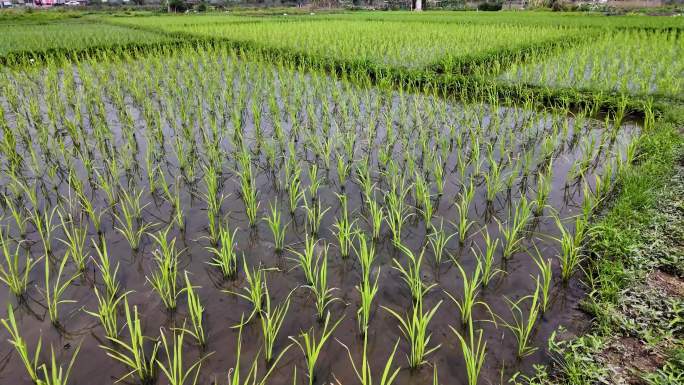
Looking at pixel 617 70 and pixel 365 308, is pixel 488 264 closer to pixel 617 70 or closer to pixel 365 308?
pixel 365 308

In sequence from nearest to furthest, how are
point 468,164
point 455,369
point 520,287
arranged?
point 455,369, point 520,287, point 468,164

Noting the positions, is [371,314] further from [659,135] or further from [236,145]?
[659,135]

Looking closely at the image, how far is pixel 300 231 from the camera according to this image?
3.10m

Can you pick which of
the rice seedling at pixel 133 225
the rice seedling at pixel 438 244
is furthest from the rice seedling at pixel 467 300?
the rice seedling at pixel 133 225

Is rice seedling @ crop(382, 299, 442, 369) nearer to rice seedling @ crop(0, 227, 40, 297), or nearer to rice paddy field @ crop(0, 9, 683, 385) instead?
rice paddy field @ crop(0, 9, 683, 385)

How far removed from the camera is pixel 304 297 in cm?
246

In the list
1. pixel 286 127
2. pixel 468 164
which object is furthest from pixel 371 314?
pixel 286 127

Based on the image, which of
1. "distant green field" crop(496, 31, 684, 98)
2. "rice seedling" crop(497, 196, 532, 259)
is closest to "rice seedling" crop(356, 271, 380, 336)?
"rice seedling" crop(497, 196, 532, 259)

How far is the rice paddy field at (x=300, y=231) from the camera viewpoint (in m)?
2.05

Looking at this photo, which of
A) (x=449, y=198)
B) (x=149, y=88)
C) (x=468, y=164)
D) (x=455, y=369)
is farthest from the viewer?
(x=149, y=88)

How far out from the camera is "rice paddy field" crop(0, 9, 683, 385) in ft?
6.73

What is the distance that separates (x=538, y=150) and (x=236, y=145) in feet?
11.0

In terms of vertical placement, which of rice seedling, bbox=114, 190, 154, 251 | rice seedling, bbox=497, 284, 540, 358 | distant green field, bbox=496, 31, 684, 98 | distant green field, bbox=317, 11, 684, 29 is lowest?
rice seedling, bbox=497, 284, 540, 358

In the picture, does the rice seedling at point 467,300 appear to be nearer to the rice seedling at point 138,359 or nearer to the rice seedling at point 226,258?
the rice seedling at point 226,258
